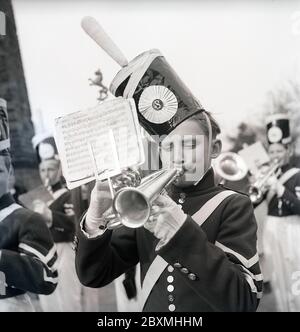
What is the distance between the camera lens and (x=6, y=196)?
187 centimetres

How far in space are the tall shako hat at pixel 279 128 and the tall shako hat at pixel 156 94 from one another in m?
0.30

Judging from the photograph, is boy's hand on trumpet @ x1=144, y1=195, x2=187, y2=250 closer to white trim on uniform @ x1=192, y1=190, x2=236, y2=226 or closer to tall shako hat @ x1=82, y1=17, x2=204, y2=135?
white trim on uniform @ x1=192, y1=190, x2=236, y2=226

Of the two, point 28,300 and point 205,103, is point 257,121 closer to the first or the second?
point 205,103

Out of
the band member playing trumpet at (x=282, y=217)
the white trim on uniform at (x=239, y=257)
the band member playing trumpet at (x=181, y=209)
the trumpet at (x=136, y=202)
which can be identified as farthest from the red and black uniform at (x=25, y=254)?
the band member playing trumpet at (x=282, y=217)

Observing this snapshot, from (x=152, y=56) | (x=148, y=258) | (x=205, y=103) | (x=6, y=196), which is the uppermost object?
(x=152, y=56)

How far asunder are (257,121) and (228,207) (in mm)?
407

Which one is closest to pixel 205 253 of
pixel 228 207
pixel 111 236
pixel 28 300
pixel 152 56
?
pixel 228 207

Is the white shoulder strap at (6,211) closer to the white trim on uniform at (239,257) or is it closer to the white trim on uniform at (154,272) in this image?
the white trim on uniform at (154,272)

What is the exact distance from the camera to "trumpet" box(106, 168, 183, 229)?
4.42 ft

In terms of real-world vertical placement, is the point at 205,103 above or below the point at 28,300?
above

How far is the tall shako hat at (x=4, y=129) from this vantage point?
1851mm

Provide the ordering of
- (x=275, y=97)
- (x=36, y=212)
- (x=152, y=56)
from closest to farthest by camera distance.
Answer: (x=152, y=56) < (x=275, y=97) < (x=36, y=212)

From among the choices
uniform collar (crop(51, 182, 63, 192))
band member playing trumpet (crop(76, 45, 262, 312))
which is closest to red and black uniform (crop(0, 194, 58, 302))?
uniform collar (crop(51, 182, 63, 192))

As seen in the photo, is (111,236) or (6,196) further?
(6,196)
